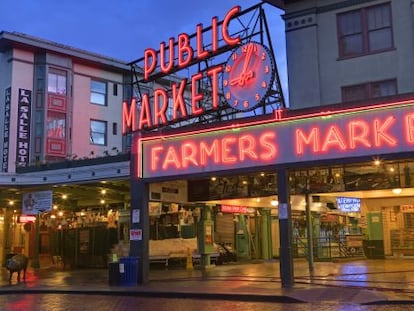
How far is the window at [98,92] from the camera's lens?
43281mm

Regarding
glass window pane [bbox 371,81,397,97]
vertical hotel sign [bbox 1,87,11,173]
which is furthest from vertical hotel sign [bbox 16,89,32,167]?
glass window pane [bbox 371,81,397,97]

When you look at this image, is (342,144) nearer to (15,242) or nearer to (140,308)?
(140,308)

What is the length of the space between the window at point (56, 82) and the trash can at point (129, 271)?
74.9 feet

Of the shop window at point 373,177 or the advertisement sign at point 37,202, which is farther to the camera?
the advertisement sign at point 37,202

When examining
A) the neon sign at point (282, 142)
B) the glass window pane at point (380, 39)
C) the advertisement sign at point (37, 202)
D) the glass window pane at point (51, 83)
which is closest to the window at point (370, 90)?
the glass window pane at point (380, 39)

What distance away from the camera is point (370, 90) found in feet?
72.0

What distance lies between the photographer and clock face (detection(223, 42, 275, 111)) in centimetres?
2353

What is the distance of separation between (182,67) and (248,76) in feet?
15.1

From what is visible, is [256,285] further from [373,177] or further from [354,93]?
[354,93]

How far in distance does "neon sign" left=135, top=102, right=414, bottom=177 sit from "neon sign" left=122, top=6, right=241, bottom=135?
476 cm

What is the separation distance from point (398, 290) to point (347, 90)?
355 inches

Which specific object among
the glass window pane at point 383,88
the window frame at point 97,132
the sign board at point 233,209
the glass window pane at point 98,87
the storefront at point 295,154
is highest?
the glass window pane at point 98,87

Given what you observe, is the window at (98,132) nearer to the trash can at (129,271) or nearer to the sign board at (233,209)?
the sign board at (233,209)

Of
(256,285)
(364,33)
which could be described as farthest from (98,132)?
(256,285)
